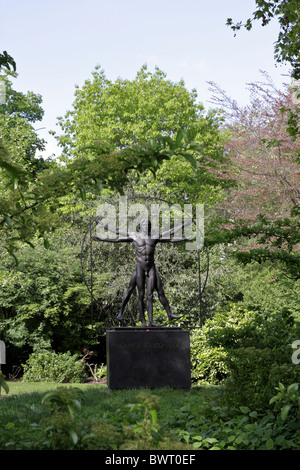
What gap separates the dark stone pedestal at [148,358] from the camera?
30.2ft

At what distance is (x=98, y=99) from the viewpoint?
20.0 metres

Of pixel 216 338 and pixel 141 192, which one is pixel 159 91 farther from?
pixel 216 338

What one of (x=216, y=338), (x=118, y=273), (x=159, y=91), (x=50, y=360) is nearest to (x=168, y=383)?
(x=216, y=338)

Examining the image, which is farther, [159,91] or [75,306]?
[159,91]

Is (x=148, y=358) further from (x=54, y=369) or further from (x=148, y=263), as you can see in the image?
(x=54, y=369)

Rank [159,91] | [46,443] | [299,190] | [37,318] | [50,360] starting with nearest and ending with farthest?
[46,443] < [299,190] < [50,360] < [37,318] < [159,91]

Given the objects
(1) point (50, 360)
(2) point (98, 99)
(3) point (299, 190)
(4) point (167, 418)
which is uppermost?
(2) point (98, 99)

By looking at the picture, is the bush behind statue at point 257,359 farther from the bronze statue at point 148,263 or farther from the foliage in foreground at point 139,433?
the bronze statue at point 148,263

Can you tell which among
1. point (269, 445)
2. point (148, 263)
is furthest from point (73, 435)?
point (148, 263)

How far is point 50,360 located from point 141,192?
587 centimetres

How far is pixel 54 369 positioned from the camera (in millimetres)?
12688

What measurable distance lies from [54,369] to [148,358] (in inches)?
170

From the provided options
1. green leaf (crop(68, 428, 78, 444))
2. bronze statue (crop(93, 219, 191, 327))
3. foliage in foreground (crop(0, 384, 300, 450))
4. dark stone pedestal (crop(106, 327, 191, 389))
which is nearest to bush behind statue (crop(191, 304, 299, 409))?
foliage in foreground (crop(0, 384, 300, 450))

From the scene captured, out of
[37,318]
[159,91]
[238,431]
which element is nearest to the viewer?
[238,431]
